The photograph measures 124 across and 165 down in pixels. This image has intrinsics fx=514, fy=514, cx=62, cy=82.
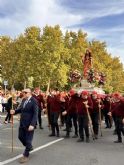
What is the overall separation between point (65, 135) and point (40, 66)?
52.4 metres

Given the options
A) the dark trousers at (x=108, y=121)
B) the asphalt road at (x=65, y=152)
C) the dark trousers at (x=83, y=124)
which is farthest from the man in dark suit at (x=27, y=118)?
the dark trousers at (x=108, y=121)

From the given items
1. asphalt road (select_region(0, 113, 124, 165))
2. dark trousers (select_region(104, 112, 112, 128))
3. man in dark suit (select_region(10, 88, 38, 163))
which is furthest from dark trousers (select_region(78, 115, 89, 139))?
dark trousers (select_region(104, 112, 112, 128))

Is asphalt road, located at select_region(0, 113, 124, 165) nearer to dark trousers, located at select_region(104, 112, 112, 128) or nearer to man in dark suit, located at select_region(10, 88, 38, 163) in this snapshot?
man in dark suit, located at select_region(10, 88, 38, 163)

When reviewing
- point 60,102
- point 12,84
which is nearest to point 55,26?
point 12,84

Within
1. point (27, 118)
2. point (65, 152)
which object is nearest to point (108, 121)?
point (65, 152)

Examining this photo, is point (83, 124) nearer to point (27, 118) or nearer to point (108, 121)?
point (27, 118)

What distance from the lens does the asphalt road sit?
1243 cm

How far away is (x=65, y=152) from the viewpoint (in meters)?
14.2

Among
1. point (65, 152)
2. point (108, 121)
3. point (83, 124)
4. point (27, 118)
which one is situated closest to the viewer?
point (27, 118)

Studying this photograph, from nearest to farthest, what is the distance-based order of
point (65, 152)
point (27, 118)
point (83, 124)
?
1. point (27, 118)
2. point (65, 152)
3. point (83, 124)

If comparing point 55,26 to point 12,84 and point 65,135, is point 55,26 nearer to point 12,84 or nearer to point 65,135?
point 12,84

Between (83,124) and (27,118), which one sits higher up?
(83,124)

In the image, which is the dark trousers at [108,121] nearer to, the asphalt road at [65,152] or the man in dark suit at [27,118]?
the asphalt road at [65,152]

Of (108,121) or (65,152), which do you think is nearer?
(65,152)
